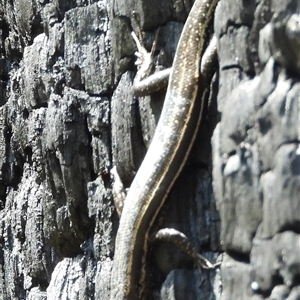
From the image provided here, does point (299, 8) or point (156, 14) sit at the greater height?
point (156, 14)

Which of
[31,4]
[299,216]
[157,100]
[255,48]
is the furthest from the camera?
[31,4]

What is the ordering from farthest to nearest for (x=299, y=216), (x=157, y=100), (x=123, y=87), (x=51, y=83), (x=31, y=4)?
1. (x=31, y=4)
2. (x=51, y=83)
3. (x=123, y=87)
4. (x=157, y=100)
5. (x=299, y=216)

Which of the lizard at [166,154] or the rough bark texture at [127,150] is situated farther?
the lizard at [166,154]

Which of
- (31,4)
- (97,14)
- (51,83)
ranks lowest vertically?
(51,83)

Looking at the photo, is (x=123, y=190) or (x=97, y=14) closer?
(x=123, y=190)

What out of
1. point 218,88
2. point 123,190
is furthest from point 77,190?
point 218,88

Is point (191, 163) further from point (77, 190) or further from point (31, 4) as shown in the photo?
point (31, 4)
